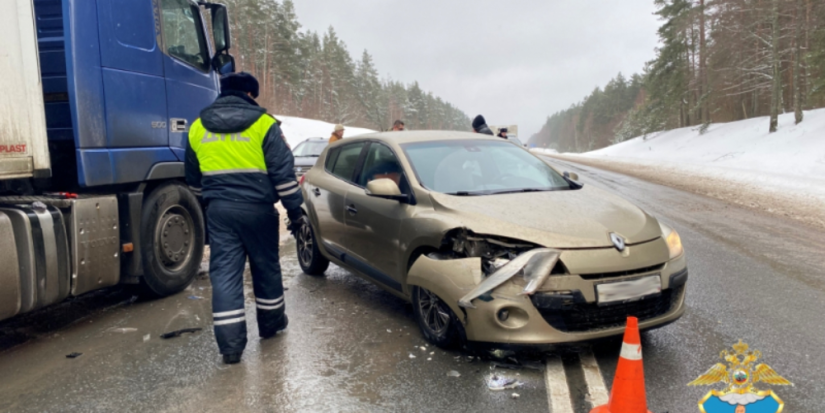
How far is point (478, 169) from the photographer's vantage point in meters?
4.59

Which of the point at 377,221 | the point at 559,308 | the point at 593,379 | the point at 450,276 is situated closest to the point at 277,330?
the point at 377,221

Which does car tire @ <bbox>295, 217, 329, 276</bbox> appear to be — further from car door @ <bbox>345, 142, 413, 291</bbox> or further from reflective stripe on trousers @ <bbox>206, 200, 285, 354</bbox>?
reflective stripe on trousers @ <bbox>206, 200, 285, 354</bbox>

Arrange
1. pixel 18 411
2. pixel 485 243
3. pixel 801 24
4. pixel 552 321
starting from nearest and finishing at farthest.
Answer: pixel 18 411 → pixel 552 321 → pixel 485 243 → pixel 801 24

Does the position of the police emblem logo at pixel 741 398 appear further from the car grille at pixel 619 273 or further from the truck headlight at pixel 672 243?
the truck headlight at pixel 672 243

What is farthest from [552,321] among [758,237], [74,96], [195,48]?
[758,237]

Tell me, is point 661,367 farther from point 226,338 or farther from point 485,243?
point 226,338

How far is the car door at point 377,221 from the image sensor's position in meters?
4.18

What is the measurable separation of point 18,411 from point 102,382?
17.8 inches

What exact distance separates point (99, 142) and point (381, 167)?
231 cm

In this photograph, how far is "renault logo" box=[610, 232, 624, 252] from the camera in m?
3.29

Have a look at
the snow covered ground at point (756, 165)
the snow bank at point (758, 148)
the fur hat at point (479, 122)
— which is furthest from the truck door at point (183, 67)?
the snow bank at point (758, 148)

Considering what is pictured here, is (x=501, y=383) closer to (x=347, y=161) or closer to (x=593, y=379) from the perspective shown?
(x=593, y=379)

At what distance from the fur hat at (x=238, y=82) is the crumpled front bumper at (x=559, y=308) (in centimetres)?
213

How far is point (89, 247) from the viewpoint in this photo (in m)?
4.13
